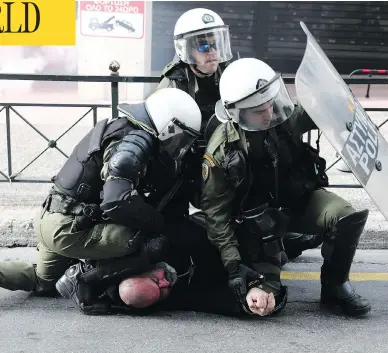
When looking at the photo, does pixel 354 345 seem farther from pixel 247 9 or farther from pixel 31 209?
pixel 247 9

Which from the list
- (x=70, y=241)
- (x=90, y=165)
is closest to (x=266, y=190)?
(x=90, y=165)

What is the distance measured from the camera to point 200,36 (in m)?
4.16

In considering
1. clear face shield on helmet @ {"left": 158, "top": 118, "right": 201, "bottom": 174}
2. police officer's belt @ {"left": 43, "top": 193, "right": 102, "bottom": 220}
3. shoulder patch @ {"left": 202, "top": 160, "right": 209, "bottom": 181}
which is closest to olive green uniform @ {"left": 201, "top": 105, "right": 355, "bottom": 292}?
shoulder patch @ {"left": 202, "top": 160, "right": 209, "bottom": 181}

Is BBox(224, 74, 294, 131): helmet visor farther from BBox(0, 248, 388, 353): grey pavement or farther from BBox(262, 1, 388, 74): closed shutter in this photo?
BBox(262, 1, 388, 74): closed shutter

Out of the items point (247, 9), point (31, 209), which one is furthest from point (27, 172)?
point (247, 9)

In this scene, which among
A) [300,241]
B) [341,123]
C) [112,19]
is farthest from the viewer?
[112,19]

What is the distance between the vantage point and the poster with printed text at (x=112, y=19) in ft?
31.4

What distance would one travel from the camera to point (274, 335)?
11.6 feet

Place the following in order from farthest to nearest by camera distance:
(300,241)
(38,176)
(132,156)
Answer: (38,176), (300,241), (132,156)

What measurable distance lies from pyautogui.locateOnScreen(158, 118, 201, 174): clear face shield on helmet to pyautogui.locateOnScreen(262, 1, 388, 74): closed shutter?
26.5 feet

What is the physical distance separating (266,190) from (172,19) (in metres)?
7.63

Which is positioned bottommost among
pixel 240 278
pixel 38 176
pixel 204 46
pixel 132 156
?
pixel 38 176

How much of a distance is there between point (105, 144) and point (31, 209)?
5.81ft

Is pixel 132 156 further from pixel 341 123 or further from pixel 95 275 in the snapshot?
pixel 341 123
